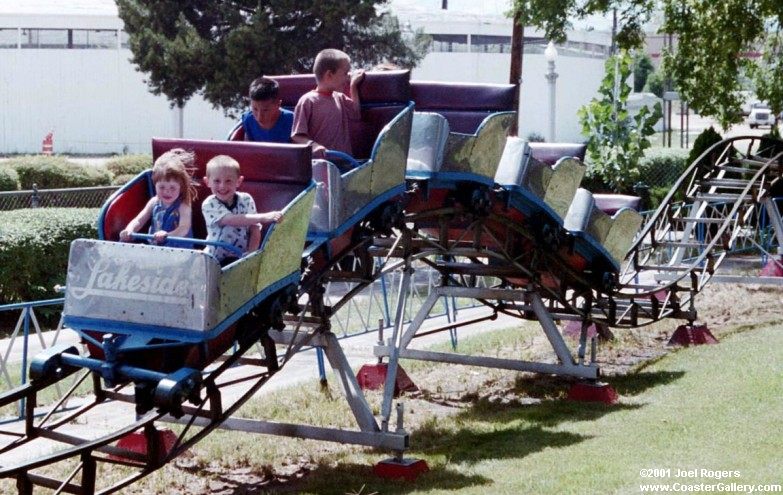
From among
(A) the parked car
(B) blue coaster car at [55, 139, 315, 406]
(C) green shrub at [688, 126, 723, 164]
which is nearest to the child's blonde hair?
(B) blue coaster car at [55, 139, 315, 406]

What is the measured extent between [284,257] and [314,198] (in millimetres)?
501

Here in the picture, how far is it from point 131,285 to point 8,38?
150 feet

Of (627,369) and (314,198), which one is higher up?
(314,198)

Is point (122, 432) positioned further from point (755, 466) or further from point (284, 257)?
point (755, 466)

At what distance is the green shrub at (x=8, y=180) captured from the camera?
87.3 feet

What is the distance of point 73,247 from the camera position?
7.01 meters

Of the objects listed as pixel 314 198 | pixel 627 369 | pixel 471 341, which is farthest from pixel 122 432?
pixel 471 341

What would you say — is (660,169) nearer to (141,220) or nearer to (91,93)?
(141,220)

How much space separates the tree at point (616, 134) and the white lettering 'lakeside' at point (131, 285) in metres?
20.7

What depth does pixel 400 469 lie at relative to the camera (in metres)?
8.02

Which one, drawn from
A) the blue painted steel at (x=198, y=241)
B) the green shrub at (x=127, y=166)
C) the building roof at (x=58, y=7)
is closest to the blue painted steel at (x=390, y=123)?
the blue painted steel at (x=198, y=241)

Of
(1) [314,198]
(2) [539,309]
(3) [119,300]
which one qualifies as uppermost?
(1) [314,198]

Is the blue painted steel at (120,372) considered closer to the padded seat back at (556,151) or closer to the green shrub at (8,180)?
the padded seat back at (556,151)

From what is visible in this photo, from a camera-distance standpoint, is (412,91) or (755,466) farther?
(412,91)
